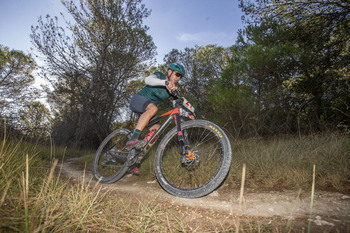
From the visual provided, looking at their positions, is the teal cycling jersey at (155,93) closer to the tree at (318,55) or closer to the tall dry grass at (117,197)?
the tall dry grass at (117,197)

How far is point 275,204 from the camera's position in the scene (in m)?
1.90

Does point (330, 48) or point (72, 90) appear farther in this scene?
point (72, 90)

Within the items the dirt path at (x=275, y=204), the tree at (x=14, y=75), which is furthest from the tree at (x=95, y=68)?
the dirt path at (x=275, y=204)

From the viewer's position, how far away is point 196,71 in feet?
46.1

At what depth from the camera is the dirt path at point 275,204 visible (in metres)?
1.56

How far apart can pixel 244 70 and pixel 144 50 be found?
7892mm

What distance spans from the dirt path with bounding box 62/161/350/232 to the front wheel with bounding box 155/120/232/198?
14 centimetres

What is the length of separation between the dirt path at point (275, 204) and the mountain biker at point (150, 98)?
87cm

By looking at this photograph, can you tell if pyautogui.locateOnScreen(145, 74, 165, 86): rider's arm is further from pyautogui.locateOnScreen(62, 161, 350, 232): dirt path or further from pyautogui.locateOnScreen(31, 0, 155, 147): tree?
pyautogui.locateOnScreen(31, 0, 155, 147): tree

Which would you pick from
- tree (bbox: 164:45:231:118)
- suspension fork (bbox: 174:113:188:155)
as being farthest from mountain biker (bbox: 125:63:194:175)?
tree (bbox: 164:45:231:118)

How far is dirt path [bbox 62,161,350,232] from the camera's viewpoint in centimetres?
156

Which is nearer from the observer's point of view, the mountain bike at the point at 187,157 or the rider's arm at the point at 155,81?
the mountain bike at the point at 187,157

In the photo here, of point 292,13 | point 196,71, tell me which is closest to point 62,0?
point 196,71

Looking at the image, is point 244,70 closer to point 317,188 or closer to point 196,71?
point 196,71
